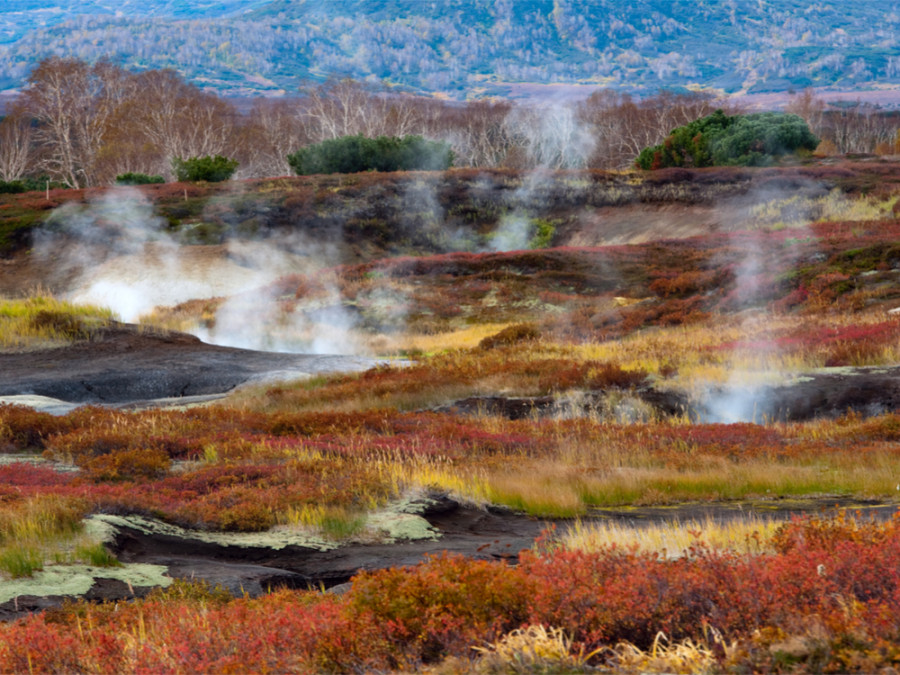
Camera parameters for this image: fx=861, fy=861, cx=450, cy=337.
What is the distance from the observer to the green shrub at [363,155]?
61.8 meters

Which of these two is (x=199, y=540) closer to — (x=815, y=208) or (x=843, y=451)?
(x=843, y=451)

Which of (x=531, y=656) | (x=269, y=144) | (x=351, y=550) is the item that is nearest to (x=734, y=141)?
(x=269, y=144)

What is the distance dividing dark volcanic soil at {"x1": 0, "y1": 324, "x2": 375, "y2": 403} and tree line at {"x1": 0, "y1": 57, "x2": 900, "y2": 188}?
155 feet

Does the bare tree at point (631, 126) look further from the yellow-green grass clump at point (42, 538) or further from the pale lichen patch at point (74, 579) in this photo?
the pale lichen patch at point (74, 579)

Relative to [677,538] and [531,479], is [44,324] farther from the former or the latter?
[677,538]

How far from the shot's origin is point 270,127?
99.4m

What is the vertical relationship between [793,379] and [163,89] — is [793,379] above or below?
below

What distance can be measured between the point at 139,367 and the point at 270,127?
8216 centimetres

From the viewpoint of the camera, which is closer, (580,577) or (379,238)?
(580,577)

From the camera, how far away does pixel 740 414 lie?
16.5m

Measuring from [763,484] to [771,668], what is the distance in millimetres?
7338

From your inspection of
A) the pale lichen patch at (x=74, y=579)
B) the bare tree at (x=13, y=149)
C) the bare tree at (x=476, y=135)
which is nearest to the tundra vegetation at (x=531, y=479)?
the pale lichen patch at (x=74, y=579)

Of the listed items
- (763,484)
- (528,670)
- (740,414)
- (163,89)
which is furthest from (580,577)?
(163,89)

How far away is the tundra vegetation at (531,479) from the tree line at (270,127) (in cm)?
4544
